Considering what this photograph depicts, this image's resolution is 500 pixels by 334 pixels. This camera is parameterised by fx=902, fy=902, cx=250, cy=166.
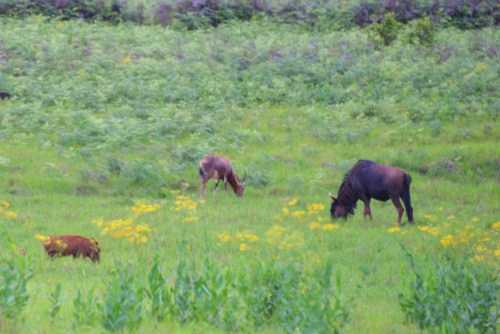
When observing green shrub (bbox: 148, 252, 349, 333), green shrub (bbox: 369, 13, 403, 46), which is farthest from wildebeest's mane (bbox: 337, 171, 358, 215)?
green shrub (bbox: 369, 13, 403, 46)

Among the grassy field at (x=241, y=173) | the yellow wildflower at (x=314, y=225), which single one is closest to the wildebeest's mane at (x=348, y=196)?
the grassy field at (x=241, y=173)

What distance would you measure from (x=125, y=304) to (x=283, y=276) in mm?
1957

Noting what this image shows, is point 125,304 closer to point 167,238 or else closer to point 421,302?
point 421,302

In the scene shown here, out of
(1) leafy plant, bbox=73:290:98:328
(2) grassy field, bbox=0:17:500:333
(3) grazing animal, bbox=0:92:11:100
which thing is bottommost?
(3) grazing animal, bbox=0:92:11:100

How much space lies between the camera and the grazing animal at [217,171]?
2138 cm

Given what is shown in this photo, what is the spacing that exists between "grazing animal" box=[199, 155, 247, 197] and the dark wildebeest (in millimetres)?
2998

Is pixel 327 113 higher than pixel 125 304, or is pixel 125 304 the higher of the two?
pixel 125 304

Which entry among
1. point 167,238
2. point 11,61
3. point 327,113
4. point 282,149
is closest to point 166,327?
point 167,238

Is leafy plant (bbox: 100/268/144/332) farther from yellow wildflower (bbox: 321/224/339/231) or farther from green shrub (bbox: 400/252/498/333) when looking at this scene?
yellow wildflower (bbox: 321/224/339/231)

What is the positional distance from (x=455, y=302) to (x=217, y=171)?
37.2ft

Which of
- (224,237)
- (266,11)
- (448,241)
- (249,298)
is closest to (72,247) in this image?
(224,237)

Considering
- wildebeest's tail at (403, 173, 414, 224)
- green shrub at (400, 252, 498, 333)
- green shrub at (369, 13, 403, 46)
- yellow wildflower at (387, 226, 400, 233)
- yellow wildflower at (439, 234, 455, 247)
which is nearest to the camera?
green shrub at (400, 252, 498, 333)

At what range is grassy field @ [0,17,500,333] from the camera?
10.6 metres

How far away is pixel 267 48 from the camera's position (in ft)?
113
